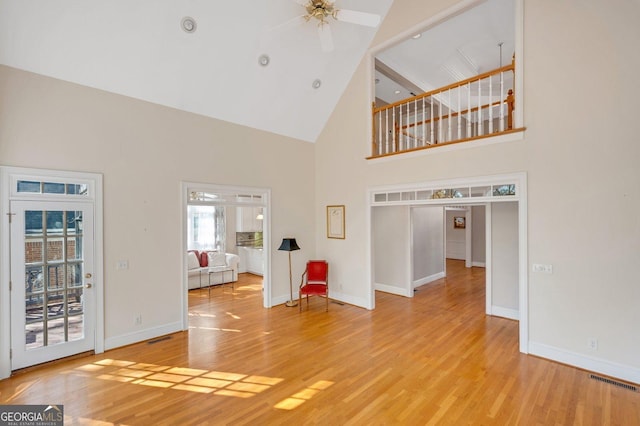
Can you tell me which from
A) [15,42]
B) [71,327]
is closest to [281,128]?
[15,42]

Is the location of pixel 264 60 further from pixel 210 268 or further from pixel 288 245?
pixel 210 268

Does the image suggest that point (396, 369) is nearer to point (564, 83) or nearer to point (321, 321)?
point (321, 321)

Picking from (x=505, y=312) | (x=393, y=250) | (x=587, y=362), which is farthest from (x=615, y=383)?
(x=393, y=250)

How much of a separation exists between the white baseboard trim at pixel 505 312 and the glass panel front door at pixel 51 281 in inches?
251

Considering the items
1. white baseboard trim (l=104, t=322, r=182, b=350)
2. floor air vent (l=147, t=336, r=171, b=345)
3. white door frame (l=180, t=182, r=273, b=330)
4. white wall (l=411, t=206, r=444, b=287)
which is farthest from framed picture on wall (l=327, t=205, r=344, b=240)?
floor air vent (l=147, t=336, r=171, b=345)

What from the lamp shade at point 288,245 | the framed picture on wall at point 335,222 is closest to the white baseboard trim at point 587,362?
the framed picture on wall at point 335,222

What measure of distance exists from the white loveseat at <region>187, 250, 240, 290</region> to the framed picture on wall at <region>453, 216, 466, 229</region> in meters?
8.97

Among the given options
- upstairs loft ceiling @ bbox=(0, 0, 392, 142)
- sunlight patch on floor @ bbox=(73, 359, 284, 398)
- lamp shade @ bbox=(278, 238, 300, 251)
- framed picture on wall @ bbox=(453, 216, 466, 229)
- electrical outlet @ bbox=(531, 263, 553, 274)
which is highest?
upstairs loft ceiling @ bbox=(0, 0, 392, 142)

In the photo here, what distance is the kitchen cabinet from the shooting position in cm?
948

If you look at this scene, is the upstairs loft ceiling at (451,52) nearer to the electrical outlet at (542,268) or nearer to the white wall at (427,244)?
the white wall at (427,244)

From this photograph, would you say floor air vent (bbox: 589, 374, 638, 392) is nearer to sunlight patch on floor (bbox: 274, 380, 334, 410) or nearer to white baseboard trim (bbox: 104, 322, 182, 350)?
sunlight patch on floor (bbox: 274, 380, 334, 410)

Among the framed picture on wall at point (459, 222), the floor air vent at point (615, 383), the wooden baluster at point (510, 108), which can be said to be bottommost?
the floor air vent at point (615, 383)

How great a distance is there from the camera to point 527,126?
384cm

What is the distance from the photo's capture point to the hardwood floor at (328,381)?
2.68 metres
